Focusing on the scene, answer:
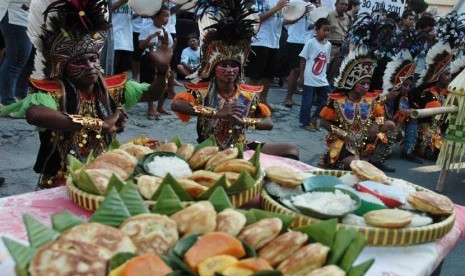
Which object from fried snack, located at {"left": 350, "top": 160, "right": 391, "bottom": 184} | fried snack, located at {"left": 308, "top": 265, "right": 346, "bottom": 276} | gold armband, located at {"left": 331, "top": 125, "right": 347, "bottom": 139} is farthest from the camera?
gold armband, located at {"left": 331, "top": 125, "right": 347, "bottom": 139}

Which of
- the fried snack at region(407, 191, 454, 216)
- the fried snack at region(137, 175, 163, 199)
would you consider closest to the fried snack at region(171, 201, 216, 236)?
the fried snack at region(137, 175, 163, 199)

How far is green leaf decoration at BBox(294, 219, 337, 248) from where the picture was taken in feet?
4.29

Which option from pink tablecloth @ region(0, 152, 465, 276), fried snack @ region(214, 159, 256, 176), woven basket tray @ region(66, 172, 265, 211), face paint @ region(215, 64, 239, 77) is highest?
face paint @ region(215, 64, 239, 77)

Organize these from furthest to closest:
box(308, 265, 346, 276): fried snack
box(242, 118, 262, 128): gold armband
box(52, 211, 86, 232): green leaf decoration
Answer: box(242, 118, 262, 128): gold armband → box(52, 211, 86, 232): green leaf decoration → box(308, 265, 346, 276): fried snack

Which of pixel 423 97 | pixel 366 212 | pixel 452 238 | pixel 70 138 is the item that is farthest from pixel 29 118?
pixel 423 97

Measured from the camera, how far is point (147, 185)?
63.1 inches

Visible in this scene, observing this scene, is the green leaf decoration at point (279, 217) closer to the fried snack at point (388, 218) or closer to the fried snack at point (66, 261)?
the fried snack at point (388, 218)

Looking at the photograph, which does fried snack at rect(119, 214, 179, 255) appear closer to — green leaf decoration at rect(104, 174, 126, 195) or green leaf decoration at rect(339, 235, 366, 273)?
green leaf decoration at rect(104, 174, 126, 195)

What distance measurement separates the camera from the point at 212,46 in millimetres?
3475

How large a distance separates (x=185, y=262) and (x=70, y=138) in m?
1.81

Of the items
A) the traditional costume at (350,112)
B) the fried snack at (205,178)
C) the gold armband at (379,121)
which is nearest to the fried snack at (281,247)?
the fried snack at (205,178)

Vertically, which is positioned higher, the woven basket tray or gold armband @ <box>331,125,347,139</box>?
the woven basket tray

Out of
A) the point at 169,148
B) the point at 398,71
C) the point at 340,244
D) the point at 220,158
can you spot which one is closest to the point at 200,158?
the point at 220,158

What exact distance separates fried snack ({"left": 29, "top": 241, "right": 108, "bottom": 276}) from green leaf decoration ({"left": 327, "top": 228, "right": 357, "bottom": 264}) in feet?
1.69
